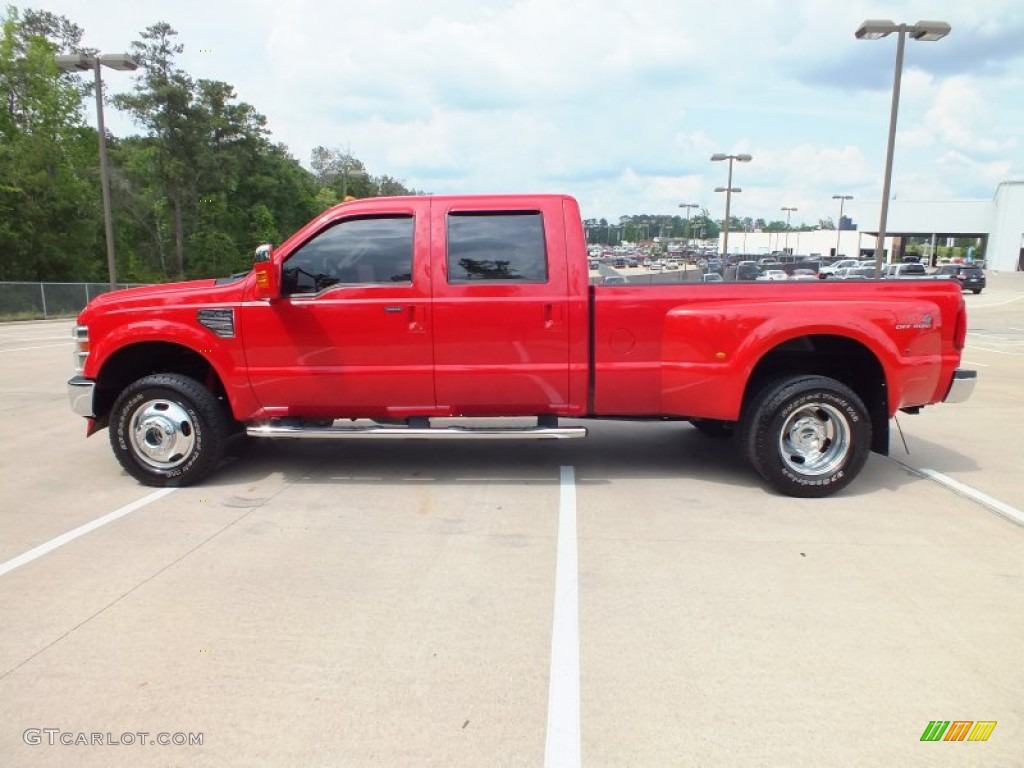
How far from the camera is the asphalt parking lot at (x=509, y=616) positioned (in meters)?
2.71

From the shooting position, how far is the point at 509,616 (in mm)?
3602

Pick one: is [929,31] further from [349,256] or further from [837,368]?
[349,256]

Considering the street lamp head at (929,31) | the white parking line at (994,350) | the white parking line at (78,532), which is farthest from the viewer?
the street lamp head at (929,31)

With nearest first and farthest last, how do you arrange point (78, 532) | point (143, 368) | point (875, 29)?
point (78, 532)
point (143, 368)
point (875, 29)

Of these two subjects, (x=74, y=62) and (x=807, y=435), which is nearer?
(x=807, y=435)

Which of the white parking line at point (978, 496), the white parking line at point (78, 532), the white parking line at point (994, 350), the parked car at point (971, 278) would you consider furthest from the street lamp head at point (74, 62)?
the parked car at point (971, 278)

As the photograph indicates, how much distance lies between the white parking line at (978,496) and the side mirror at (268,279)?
5.28 metres

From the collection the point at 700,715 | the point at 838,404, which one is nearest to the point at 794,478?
the point at 838,404

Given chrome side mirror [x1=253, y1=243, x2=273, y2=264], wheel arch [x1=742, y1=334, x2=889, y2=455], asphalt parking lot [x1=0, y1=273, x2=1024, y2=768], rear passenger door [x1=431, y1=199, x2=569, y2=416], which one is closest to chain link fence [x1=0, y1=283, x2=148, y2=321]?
asphalt parking lot [x1=0, y1=273, x2=1024, y2=768]

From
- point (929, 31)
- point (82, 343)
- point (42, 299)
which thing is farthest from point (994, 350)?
point (42, 299)

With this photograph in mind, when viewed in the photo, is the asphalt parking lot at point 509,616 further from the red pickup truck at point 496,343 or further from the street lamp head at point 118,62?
the street lamp head at point 118,62

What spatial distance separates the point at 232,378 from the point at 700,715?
13.6 ft

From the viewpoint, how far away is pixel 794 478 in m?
5.41

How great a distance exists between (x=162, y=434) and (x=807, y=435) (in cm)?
486
